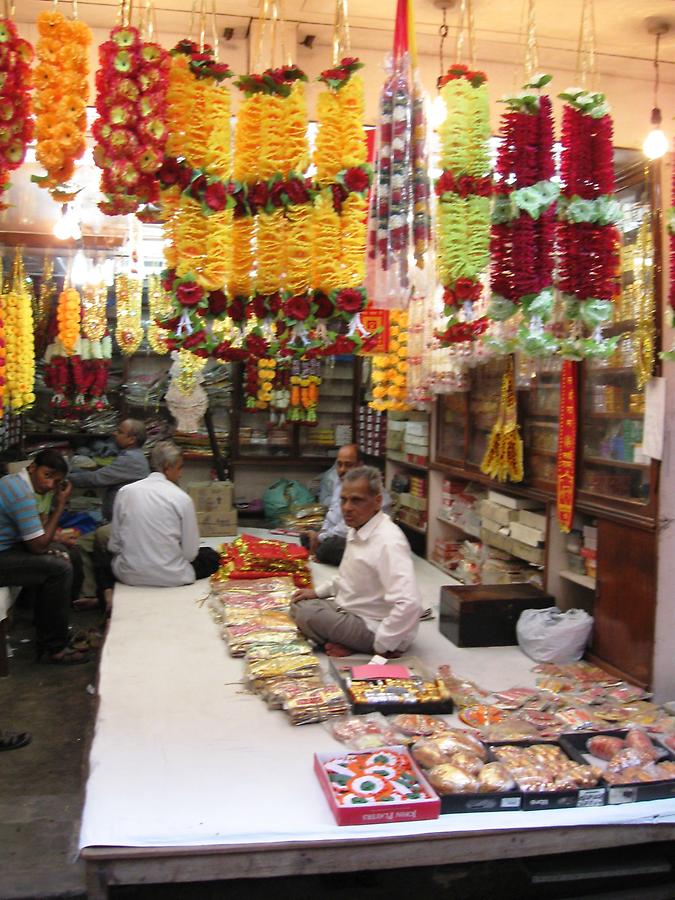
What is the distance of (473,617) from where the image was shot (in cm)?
423

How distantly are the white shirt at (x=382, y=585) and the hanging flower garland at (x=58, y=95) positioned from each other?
81.9 inches

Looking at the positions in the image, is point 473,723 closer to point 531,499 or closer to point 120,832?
point 120,832

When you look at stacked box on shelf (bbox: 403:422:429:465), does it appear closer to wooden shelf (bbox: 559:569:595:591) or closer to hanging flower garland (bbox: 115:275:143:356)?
wooden shelf (bbox: 559:569:595:591)

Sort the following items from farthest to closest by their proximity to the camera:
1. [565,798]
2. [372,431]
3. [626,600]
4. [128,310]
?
[372,431] → [128,310] → [626,600] → [565,798]

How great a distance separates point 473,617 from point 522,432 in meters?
1.21

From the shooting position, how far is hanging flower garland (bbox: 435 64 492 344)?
3094 millimetres

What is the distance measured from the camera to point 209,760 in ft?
9.03

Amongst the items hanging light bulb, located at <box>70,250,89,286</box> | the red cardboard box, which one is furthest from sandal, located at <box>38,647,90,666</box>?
the red cardboard box

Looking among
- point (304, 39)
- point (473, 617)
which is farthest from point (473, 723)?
point (304, 39)

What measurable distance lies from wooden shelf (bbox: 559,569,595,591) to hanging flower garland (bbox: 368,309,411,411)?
2.09m

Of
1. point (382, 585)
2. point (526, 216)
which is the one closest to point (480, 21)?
point (526, 216)

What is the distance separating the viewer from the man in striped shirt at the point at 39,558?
15.3ft

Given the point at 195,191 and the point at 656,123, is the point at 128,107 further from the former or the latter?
the point at 656,123

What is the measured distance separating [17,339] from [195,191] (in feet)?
12.1
